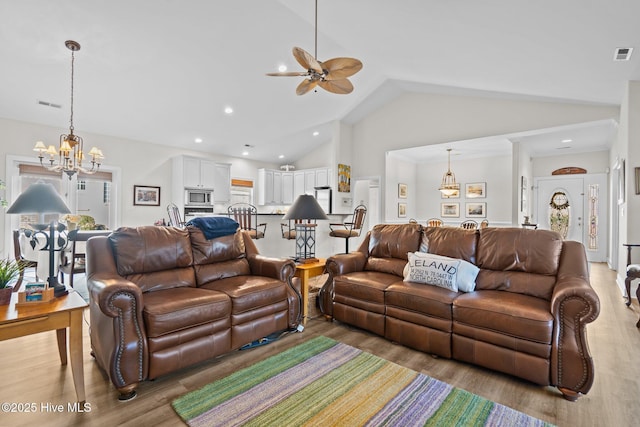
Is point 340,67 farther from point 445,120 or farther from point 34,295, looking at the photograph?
point 445,120

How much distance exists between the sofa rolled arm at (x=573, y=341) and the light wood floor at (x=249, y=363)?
0.38 ft

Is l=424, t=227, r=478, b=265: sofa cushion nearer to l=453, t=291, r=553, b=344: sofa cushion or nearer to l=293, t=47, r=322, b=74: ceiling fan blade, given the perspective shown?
l=453, t=291, r=553, b=344: sofa cushion

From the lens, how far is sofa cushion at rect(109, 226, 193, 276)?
2547 mm

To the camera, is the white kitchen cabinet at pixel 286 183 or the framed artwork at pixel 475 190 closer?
the framed artwork at pixel 475 190

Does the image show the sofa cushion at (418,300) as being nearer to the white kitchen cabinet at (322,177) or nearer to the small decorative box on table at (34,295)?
the small decorative box on table at (34,295)

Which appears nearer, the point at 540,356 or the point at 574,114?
the point at 540,356

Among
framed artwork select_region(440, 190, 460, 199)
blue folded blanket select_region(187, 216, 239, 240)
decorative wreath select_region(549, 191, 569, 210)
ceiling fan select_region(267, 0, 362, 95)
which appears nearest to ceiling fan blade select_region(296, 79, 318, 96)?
ceiling fan select_region(267, 0, 362, 95)

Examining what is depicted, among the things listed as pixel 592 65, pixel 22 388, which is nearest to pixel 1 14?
pixel 22 388

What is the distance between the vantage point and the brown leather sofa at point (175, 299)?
1.96m

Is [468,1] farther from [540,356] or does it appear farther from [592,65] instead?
[540,356]

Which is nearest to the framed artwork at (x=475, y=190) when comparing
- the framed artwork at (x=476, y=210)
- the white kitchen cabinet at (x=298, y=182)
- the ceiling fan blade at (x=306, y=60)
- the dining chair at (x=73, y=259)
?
the framed artwork at (x=476, y=210)

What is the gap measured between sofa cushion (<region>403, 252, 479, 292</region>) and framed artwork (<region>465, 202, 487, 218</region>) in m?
6.70

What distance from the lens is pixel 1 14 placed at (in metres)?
3.41

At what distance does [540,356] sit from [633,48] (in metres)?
3.64
